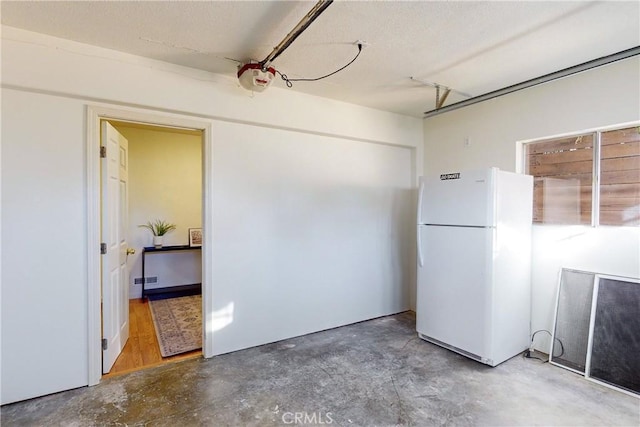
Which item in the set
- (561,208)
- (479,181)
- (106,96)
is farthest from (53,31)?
(561,208)

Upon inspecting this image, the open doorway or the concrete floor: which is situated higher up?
the open doorway

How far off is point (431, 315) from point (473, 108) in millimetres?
2270

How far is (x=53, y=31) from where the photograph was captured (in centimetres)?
216

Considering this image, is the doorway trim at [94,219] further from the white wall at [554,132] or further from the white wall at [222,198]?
the white wall at [554,132]

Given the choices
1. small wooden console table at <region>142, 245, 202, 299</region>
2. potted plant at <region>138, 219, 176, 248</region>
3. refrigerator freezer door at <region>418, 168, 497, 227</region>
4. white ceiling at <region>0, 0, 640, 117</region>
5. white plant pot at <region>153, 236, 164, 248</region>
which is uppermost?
white ceiling at <region>0, 0, 640, 117</region>

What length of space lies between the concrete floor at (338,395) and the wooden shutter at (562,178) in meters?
1.34

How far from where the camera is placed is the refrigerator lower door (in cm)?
271

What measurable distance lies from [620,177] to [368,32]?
2.35 m

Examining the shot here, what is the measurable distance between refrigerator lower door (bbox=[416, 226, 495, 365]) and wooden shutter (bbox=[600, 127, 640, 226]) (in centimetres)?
98

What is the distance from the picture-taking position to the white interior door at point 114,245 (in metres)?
2.57

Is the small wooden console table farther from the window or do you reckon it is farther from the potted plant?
the window

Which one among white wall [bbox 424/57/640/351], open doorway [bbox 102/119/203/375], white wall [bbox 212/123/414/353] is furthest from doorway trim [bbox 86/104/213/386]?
white wall [bbox 424/57/640/351]

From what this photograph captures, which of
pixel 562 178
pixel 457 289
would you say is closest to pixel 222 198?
pixel 457 289

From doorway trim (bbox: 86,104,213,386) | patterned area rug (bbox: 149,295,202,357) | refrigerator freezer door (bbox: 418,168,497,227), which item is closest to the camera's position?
doorway trim (bbox: 86,104,213,386)
